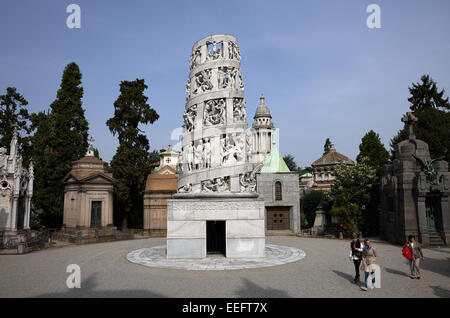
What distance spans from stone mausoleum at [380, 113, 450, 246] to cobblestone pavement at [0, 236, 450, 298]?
609 centimetres

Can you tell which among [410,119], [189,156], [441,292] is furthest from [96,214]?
[410,119]

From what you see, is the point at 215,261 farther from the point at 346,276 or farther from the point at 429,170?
the point at 429,170

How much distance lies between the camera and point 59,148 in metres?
30.3

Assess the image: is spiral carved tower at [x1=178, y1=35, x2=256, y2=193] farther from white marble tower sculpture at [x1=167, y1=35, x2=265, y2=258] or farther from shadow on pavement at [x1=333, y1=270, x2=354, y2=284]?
shadow on pavement at [x1=333, y1=270, x2=354, y2=284]

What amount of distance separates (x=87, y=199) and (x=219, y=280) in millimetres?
19727

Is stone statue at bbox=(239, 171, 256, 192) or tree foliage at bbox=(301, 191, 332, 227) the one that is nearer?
stone statue at bbox=(239, 171, 256, 192)

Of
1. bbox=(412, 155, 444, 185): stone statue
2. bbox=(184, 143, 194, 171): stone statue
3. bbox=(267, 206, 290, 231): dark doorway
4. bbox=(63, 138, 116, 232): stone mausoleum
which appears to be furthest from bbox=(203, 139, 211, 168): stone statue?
bbox=(267, 206, 290, 231): dark doorway

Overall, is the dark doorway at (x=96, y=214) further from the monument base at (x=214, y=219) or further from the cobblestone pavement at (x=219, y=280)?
the monument base at (x=214, y=219)

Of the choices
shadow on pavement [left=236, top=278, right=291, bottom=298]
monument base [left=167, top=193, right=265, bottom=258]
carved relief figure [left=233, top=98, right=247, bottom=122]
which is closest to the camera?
shadow on pavement [left=236, top=278, right=291, bottom=298]

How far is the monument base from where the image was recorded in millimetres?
13469

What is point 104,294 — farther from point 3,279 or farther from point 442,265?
point 442,265

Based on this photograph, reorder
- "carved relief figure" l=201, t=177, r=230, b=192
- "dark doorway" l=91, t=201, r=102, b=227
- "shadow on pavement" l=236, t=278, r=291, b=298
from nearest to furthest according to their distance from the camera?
1. "shadow on pavement" l=236, t=278, r=291, b=298
2. "carved relief figure" l=201, t=177, r=230, b=192
3. "dark doorway" l=91, t=201, r=102, b=227
